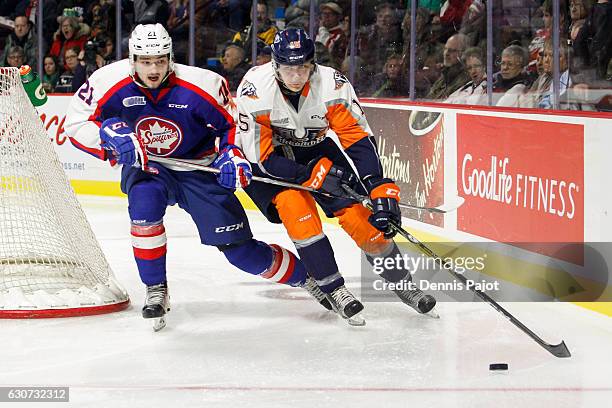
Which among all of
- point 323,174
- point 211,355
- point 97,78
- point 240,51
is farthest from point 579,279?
point 240,51

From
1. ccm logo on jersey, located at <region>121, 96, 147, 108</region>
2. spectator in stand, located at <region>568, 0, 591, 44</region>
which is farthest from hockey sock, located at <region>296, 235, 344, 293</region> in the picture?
spectator in stand, located at <region>568, 0, 591, 44</region>

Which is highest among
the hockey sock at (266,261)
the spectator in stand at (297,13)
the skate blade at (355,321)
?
the spectator in stand at (297,13)

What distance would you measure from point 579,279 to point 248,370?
1.46 metres

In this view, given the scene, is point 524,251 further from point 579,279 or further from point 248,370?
point 248,370

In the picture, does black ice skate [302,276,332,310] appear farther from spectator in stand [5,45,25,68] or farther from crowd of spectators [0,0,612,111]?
spectator in stand [5,45,25,68]

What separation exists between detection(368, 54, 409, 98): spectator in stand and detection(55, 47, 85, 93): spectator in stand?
9.43ft

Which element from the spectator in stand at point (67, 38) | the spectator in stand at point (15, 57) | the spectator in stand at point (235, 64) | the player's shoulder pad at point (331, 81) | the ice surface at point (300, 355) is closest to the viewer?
the ice surface at point (300, 355)

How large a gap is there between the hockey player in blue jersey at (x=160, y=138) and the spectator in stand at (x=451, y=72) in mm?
2110

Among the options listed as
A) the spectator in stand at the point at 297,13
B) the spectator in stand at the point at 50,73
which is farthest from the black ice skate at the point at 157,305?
the spectator in stand at the point at 50,73

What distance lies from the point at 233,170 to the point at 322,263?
0.43 metres

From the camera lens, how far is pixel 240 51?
8.12m

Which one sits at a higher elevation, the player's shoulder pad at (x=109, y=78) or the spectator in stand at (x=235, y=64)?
the spectator in stand at (x=235, y=64)

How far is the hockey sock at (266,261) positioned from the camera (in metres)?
3.98

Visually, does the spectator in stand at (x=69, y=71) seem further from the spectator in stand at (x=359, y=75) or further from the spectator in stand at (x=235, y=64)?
the spectator in stand at (x=359, y=75)
